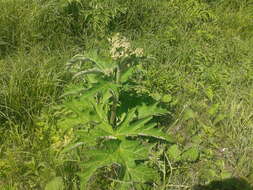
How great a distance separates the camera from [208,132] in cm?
317

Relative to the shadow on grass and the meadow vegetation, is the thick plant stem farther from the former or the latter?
the shadow on grass

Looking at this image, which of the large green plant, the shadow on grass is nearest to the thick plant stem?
the large green plant

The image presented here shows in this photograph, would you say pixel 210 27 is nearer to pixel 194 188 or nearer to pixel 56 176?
pixel 194 188

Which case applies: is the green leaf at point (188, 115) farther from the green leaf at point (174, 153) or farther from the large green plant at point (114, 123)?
the large green plant at point (114, 123)

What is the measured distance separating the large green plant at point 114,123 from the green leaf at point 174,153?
0.43 m

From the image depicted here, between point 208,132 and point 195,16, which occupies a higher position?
point 195,16

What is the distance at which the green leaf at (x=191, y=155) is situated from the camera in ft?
9.47

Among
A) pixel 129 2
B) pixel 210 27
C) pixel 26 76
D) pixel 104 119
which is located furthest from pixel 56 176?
pixel 210 27

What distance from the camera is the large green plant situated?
2242 millimetres

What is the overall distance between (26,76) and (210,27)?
2.28 meters

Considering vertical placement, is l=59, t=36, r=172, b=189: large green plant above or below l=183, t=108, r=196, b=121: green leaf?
above

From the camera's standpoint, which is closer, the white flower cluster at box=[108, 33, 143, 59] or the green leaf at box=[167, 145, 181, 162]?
the white flower cluster at box=[108, 33, 143, 59]

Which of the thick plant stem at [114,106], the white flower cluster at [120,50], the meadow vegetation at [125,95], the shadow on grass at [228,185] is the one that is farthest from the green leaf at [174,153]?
the white flower cluster at [120,50]

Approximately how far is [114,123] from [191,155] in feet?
Answer: 2.38
